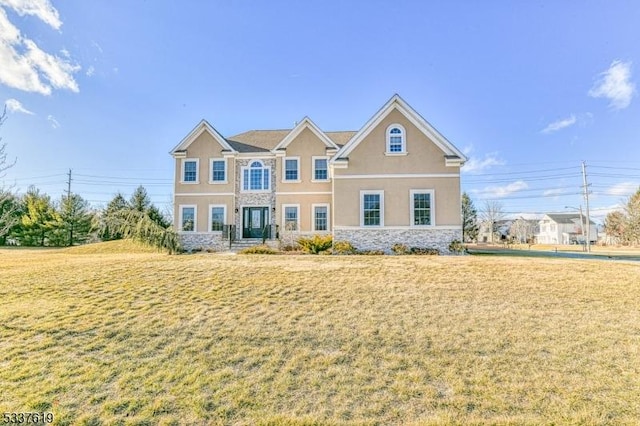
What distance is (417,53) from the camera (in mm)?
16781

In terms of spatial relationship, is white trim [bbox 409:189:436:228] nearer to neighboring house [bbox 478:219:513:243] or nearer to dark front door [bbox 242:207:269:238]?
dark front door [bbox 242:207:269:238]

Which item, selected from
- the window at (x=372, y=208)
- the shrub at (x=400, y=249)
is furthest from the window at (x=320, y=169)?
the shrub at (x=400, y=249)

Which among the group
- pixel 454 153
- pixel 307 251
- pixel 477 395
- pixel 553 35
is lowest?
pixel 477 395

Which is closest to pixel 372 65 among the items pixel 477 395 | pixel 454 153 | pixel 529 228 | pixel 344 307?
pixel 454 153

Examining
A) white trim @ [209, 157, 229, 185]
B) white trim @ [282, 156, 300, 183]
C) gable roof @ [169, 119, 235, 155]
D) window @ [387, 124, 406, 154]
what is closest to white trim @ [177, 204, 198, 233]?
white trim @ [209, 157, 229, 185]

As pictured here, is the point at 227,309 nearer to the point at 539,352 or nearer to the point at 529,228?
the point at 539,352

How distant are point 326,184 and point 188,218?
31.0 ft

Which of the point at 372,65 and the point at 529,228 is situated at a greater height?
the point at 372,65

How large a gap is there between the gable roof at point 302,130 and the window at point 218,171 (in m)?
3.78

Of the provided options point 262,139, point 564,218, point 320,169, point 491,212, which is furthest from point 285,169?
point 564,218

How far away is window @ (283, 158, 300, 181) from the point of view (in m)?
21.3

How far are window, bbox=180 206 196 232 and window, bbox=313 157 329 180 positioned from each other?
8.46m

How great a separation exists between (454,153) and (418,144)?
193cm

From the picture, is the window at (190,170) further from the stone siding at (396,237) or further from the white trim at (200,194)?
the stone siding at (396,237)
